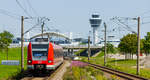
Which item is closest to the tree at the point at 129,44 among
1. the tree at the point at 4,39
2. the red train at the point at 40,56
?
the tree at the point at 4,39

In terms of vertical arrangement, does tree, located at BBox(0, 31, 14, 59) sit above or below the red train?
above

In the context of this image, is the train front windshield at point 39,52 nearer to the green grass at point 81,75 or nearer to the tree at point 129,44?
the green grass at point 81,75

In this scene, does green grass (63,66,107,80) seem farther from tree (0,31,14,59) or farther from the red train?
tree (0,31,14,59)

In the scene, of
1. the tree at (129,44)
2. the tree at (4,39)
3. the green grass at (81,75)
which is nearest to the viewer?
the green grass at (81,75)

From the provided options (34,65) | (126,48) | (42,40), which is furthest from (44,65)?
(126,48)

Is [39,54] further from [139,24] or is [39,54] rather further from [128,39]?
[128,39]

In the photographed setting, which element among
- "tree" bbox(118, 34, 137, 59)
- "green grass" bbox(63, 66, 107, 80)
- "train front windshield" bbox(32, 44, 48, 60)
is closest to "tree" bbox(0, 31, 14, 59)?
"green grass" bbox(63, 66, 107, 80)

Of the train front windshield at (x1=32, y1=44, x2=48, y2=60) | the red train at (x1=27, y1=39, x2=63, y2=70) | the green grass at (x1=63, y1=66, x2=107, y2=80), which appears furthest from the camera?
the train front windshield at (x1=32, y1=44, x2=48, y2=60)

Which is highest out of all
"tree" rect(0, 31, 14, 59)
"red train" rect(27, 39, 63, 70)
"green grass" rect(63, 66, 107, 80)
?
"tree" rect(0, 31, 14, 59)

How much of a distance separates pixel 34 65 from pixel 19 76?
6.42ft

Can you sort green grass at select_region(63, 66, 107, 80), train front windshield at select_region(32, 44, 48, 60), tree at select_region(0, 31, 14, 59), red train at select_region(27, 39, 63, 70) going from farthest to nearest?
tree at select_region(0, 31, 14, 59) → train front windshield at select_region(32, 44, 48, 60) → red train at select_region(27, 39, 63, 70) → green grass at select_region(63, 66, 107, 80)

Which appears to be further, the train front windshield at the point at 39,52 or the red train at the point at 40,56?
the train front windshield at the point at 39,52

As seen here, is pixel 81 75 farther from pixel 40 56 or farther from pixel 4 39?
pixel 4 39

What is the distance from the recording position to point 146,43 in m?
80.6
